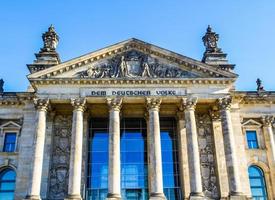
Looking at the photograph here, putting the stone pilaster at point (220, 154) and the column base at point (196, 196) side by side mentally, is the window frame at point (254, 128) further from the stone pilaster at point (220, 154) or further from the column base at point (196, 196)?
the column base at point (196, 196)

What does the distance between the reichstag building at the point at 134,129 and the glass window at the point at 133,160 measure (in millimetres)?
81

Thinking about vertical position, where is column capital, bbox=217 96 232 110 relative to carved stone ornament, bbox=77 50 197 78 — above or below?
below

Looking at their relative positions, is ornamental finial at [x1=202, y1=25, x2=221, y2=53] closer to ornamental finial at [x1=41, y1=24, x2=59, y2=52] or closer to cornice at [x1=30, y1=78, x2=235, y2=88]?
cornice at [x1=30, y1=78, x2=235, y2=88]

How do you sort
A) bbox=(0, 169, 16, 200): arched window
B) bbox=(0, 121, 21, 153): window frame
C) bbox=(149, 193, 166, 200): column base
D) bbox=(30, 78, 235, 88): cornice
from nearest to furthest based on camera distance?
bbox=(149, 193, 166, 200): column base < bbox=(0, 169, 16, 200): arched window < bbox=(30, 78, 235, 88): cornice < bbox=(0, 121, 21, 153): window frame

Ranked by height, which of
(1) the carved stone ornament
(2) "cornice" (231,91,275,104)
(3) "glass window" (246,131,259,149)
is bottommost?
(3) "glass window" (246,131,259,149)

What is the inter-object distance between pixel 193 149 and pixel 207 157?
10.5 ft

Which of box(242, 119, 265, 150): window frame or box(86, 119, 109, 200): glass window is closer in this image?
box(86, 119, 109, 200): glass window

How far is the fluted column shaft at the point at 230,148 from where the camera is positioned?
30216mm

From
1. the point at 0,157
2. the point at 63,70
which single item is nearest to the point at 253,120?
the point at 63,70

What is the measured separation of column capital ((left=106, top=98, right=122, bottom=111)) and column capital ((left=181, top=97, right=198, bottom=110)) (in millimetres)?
5079

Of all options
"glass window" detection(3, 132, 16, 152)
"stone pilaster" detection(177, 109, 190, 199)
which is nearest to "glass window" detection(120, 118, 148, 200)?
"stone pilaster" detection(177, 109, 190, 199)

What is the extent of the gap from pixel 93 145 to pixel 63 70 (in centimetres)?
676

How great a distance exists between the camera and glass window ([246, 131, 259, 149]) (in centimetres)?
3609

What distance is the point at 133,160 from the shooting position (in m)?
34.2
